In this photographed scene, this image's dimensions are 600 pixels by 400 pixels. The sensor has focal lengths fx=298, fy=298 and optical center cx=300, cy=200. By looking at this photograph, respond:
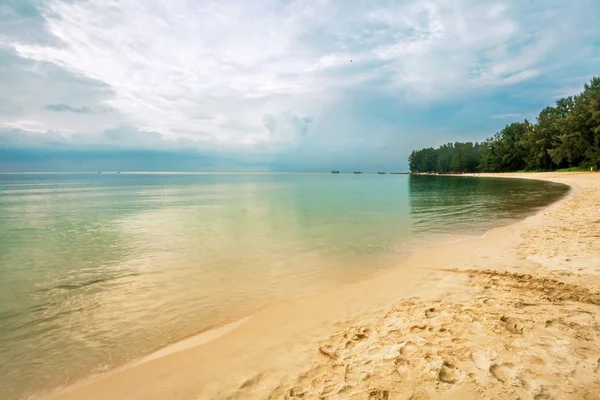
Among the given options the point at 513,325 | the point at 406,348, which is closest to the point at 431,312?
the point at 513,325

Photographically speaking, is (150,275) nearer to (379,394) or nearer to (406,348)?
(406,348)

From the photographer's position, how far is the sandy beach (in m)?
3.67

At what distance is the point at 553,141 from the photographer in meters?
93.5

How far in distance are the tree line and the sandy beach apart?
90192mm

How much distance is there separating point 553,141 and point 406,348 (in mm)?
120003

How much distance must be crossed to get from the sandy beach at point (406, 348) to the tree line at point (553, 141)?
3551 inches

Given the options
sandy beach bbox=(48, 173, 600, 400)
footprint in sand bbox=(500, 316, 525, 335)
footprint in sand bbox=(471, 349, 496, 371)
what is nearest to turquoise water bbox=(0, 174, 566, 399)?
sandy beach bbox=(48, 173, 600, 400)

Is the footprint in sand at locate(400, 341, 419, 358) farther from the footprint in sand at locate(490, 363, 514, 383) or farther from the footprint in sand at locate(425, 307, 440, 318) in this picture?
the footprint in sand at locate(425, 307, 440, 318)

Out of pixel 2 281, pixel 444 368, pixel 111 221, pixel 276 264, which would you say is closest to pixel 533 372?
pixel 444 368

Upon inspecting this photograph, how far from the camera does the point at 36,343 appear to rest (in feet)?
19.0

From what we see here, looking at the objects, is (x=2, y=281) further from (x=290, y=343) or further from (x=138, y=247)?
(x=290, y=343)

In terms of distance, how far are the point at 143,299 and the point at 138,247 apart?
274 inches

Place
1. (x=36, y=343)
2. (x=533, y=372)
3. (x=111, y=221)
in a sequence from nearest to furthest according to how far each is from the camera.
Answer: (x=533, y=372)
(x=36, y=343)
(x=111, y=221)

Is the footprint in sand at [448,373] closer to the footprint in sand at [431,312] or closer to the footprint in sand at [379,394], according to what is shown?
the footprint in sand at [379,394]
